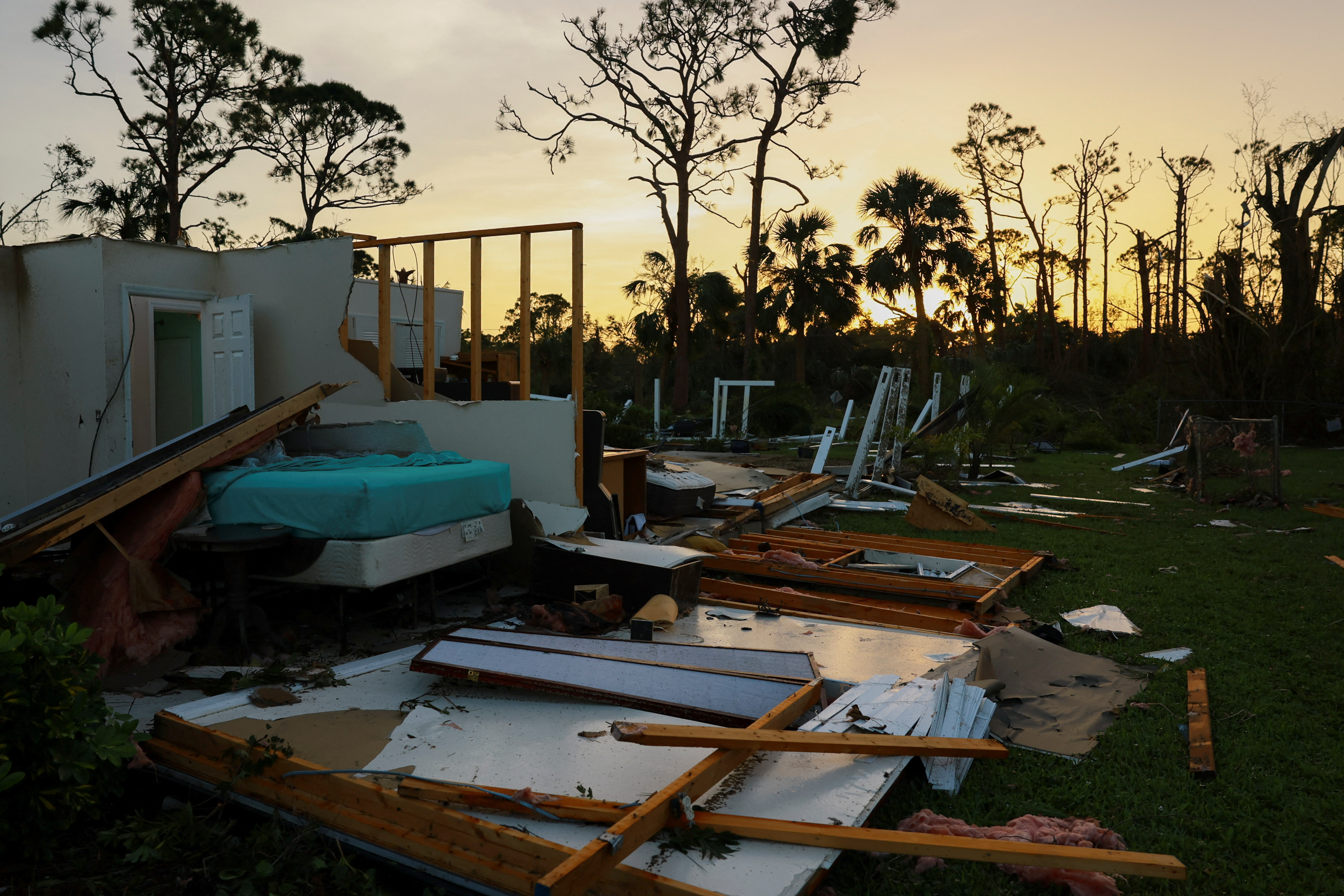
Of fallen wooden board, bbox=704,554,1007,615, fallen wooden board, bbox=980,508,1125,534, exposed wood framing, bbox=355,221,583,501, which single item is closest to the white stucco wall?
exposed wood framing, bbox=355,221,583,501

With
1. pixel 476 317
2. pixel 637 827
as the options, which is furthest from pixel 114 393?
pixel 637 827

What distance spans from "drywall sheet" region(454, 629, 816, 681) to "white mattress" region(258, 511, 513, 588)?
448 millimetres

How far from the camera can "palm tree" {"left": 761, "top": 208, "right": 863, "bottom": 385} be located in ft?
90.7

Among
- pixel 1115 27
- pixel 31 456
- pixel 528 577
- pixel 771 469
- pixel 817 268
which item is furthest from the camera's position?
pixel 817 268

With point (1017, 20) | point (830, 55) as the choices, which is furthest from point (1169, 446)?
point (830, 55)

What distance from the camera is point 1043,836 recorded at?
259 centimetres

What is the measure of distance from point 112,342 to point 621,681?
603 centimetres

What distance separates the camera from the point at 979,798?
9.62 feet

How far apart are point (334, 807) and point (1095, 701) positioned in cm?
336

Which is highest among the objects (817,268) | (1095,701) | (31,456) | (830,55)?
(830,55)

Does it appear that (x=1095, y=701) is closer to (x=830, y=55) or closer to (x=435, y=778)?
(x=435, y=778)

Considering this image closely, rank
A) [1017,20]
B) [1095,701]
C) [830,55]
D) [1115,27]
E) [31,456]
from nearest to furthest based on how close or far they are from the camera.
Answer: [1095,701] → [31,456] → [1017,20] → [1115,27] → [830,55]

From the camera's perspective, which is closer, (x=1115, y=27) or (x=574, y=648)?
(x=574, y=648)

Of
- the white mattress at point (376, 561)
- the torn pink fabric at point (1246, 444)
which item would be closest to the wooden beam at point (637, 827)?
the white mattress at point (376, 561)
